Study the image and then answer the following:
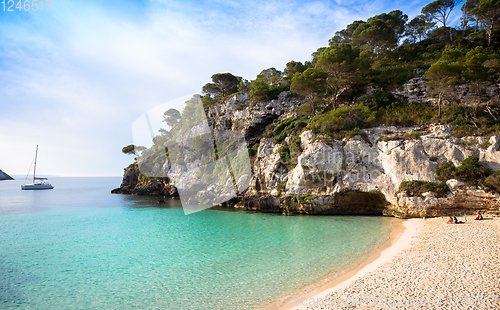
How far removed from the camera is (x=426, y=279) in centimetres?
767

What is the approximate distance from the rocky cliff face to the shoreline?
5148mm

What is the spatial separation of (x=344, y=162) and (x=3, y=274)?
2448 cm

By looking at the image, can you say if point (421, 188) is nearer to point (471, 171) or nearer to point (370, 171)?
point (471, 171)

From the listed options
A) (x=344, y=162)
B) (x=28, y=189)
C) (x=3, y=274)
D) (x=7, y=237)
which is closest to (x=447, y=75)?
(x=344, y=162)

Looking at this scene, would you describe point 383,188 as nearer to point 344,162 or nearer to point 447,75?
point 344,162

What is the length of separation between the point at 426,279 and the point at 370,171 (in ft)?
49.3

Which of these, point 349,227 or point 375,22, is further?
point 375,22

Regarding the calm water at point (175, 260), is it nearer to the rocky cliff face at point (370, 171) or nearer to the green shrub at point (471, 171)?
the rocky cliff face at point (370, 171)

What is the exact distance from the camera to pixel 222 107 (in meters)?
42.7

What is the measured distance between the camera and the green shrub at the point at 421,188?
17875mm

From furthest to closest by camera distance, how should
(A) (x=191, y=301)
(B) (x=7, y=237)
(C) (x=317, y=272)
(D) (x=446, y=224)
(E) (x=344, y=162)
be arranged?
(E) (x=344, y=162), (B) (x=7, y=237), (D) (x=446, y=224), (C) (x=317, y=272), (A) (x=191, y=301)

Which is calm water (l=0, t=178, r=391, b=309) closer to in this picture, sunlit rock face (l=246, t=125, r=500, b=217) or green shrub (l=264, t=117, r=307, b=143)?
sunlit rock face (l=246, t=125, r=500, b=217)

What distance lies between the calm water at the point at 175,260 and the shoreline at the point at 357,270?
1.16 feet

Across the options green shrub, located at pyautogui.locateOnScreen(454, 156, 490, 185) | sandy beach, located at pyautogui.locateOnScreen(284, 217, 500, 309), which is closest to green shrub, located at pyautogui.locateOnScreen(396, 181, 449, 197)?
green shrub, located at pyautogui.locateOnScreen(454, 156, 490, 185)
